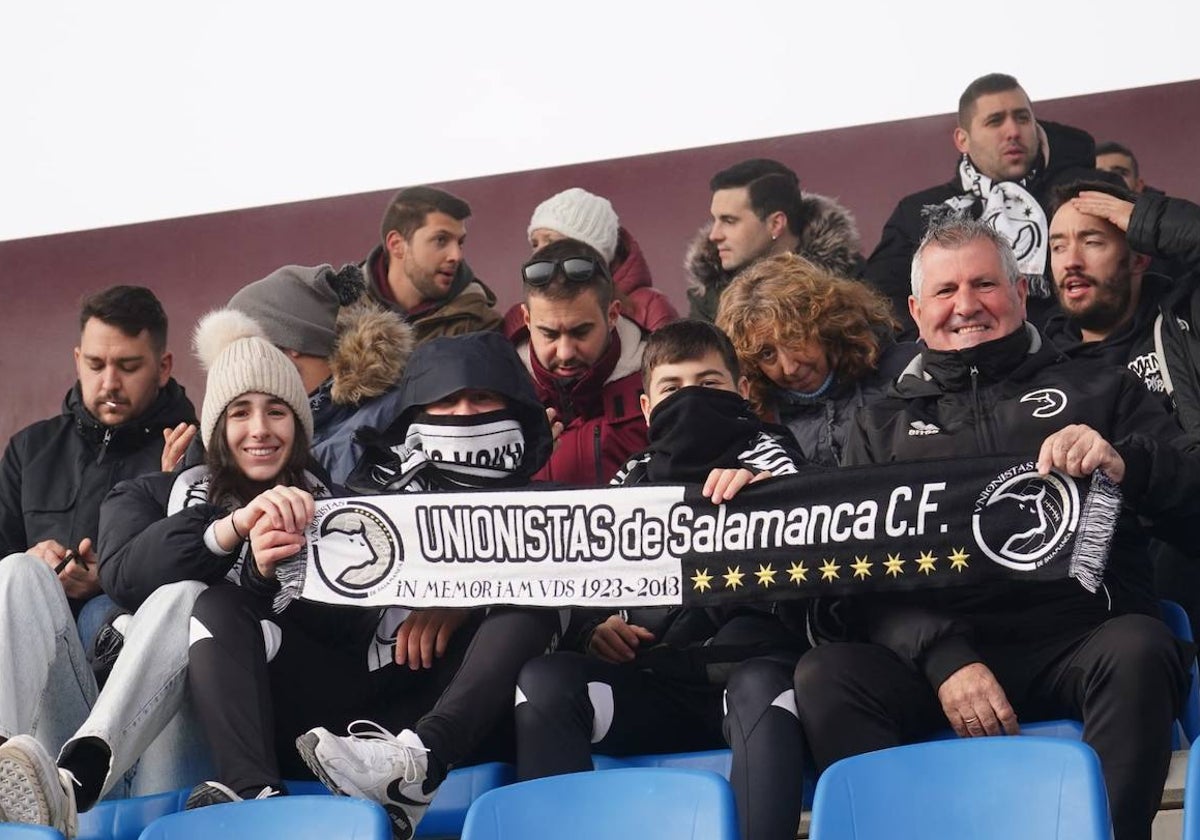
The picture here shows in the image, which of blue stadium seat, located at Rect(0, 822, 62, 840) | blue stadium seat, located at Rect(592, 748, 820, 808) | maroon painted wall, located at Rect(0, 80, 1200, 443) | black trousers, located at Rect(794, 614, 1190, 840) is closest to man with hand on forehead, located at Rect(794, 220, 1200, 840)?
black trousers, located at Rect(794, 614, 1190, 840)

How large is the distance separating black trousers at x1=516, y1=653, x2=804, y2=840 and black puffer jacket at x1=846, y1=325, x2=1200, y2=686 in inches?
11.2

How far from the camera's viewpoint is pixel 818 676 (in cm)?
303

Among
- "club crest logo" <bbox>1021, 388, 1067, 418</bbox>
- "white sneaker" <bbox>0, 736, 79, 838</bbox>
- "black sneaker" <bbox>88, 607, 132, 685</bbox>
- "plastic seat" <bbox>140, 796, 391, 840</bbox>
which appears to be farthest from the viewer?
"black sneaker" <bbox>88, 607, 132, 685</bbox>

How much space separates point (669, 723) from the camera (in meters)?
3.33

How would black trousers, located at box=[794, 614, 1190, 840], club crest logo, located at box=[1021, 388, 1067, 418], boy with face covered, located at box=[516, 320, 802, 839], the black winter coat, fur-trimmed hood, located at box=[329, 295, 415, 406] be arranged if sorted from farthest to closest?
fur-trimmed hood, located at box=[329, 295, 415, 406], the black winter coat, club crest logo, located at box=[1021, 388, 1067, 418], boy with face covered, located at box=[516, 320, 802, 839], black trousers, located at box=[794, 614, 1190, 840]

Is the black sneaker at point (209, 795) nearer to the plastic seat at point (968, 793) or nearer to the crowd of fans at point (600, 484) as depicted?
the crowd of fans at point (600, 484)

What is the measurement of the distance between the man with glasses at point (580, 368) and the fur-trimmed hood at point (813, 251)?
62cm

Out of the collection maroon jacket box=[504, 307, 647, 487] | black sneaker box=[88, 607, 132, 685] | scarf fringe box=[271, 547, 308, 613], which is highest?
maroon jacket box=[504, 307, 647, 487]

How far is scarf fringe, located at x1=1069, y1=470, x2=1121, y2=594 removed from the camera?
3164mm

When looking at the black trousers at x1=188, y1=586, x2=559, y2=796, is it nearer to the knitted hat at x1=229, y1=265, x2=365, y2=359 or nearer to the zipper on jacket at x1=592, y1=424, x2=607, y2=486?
the zipper on jacket at x1=592, y1=424, x2=607, y2=486

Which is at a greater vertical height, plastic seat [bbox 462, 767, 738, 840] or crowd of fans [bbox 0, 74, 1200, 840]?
crowd of fans [bbox 0, 74, 1200, 840]

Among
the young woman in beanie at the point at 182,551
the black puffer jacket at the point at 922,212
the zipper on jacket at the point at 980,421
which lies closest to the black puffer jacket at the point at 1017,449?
the zipper on jacket at the point at 980,421

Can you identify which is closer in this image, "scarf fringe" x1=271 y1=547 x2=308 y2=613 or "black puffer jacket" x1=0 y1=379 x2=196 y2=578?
"scarf fringe" x1=271 y1=547 x2=308 y2=613

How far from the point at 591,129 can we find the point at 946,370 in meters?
2.39
